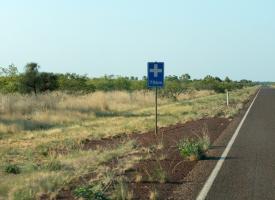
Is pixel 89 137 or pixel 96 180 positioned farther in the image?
pixel 89 137

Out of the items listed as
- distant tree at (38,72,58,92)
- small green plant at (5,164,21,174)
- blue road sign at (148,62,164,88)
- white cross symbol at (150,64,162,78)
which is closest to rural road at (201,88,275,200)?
blue road sign at (148,62,164,88)

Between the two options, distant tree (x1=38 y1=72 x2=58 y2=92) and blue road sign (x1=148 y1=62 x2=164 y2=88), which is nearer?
blue road sign (x1=148 y1=62 x2=164 y2=88)

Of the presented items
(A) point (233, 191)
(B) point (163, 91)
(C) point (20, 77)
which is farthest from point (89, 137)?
(B) point (163, 91)

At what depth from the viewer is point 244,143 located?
54.6 feet

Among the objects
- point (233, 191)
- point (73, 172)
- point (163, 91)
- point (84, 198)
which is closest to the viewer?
point (84, 198)

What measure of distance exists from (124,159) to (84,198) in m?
4.83

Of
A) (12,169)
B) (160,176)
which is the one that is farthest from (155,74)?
(160,176)

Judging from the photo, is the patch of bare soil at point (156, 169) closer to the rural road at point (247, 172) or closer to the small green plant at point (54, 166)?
the rural road at point (247, 172)

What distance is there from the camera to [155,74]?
67.3ft

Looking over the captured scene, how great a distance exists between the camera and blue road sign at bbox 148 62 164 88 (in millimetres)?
20406

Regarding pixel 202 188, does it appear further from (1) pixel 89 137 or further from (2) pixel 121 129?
(2) pixel 121 129

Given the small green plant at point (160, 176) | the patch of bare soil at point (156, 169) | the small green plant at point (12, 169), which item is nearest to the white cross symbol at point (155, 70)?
the patch of bare soil at point (156, 169)

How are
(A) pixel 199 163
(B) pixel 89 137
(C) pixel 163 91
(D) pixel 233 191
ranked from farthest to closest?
(C) pixel 163 91 < (B) pixel 89 137 < (A) pixel 199 163 < (D) pixel 233 191

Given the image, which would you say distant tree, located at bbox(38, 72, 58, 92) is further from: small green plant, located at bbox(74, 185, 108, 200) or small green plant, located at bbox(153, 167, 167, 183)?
small green plant, located at bbox(74, 185, 108, 200)
